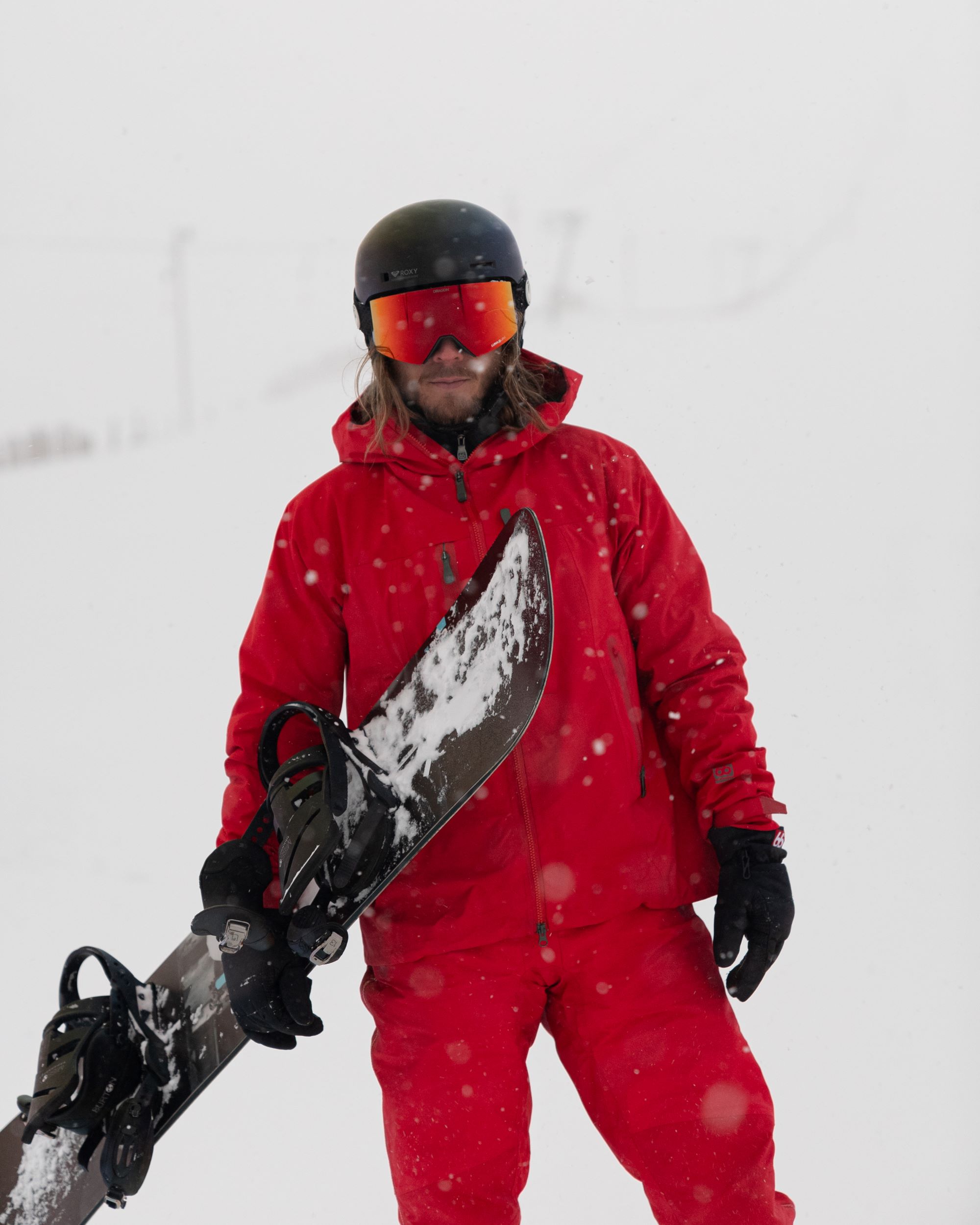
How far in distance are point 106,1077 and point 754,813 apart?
139 cm

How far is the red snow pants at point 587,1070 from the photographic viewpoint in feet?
5.03

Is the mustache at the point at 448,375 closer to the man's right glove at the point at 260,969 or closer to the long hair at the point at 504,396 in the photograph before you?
the long hair at the point at 504,396

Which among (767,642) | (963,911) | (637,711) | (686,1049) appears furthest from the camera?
(767,642)

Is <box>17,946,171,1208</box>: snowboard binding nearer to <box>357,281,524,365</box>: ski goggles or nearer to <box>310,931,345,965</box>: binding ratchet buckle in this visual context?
<box>310,931,345,965</box>: binding ratchet buckle

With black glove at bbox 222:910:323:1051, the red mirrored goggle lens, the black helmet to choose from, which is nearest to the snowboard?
black glove at bbox 222:910:323:1051

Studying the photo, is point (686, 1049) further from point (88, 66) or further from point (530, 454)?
point (88, 66)

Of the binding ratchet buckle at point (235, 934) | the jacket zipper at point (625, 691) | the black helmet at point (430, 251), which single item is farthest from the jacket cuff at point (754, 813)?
the black helmet at point (430, 251)

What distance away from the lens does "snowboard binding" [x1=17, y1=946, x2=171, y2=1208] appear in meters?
1.75

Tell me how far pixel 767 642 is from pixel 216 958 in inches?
87.4

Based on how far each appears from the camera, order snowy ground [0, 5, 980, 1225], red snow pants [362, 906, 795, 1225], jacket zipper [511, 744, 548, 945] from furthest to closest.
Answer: snowy ground [0, 5, 980, 1225], jacket zipper [511, 744, 548, 945], red snow pants [362, 906, 795, 1225]

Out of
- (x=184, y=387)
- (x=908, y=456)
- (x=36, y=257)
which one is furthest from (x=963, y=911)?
(x=36, y=257)

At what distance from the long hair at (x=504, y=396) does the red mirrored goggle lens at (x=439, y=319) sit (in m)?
0.07

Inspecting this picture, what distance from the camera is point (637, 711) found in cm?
177

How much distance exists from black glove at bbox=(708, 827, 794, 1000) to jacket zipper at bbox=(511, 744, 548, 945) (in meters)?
0.32
